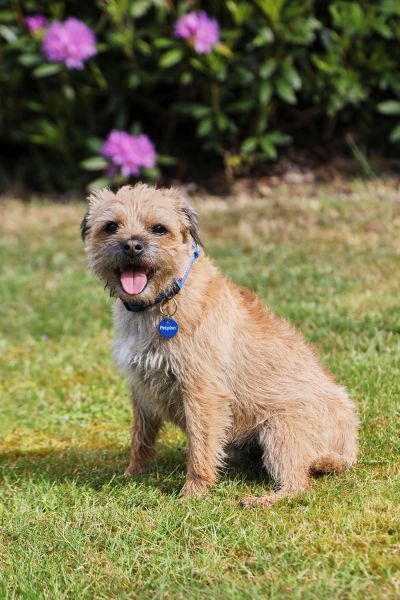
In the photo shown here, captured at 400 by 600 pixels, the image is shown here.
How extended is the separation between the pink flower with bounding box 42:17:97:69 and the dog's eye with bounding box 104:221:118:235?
5859mm

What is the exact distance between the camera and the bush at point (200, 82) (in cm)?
883

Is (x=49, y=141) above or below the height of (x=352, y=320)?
above

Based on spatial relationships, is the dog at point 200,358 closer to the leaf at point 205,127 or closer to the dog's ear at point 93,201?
the dog's ear at point 93,201

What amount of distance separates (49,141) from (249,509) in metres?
7.28

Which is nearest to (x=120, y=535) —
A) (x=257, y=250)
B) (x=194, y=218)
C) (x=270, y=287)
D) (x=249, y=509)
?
(x=249, y=509)

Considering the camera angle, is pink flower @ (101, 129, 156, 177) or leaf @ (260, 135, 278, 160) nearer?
leaf @ (260, 135, 278, 160)

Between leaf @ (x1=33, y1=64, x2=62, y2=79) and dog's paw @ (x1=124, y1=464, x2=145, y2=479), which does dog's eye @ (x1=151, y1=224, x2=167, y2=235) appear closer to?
dog's paw @ (x1=124, y1=464, x2=145, y2=479)

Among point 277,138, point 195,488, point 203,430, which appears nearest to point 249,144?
point 277,138

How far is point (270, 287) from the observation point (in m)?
7.18

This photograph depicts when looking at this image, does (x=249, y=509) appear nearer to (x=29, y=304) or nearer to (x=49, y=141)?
(x=29, y=304)

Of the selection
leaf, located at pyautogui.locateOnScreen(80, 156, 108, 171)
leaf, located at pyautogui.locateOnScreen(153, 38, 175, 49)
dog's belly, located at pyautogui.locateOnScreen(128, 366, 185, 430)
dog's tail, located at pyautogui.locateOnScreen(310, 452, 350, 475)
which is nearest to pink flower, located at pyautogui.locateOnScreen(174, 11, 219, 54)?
leaf, located at pyautogui.locateOnScreen(153, 38, 175, 49)

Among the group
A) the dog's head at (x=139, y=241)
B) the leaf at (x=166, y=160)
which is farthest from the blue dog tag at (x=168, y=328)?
the leaf at (x=166, y=160)

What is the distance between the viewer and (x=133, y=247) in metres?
3.68

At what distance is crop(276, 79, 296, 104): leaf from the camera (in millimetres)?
8672
